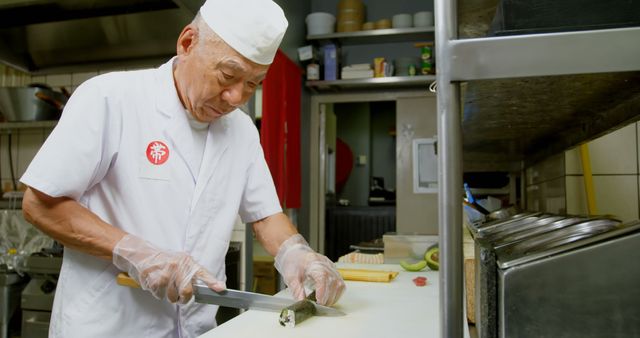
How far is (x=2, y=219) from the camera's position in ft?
8.81

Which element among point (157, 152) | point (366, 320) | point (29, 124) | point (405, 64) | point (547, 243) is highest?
point (405, 64)

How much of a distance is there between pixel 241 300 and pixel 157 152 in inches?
16.9

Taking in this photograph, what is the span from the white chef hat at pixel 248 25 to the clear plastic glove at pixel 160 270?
498 mm

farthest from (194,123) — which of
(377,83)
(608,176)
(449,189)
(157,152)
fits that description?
(377,83)

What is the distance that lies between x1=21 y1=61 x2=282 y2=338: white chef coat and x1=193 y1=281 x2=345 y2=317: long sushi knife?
0.50 ft

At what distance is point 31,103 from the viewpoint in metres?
2.69

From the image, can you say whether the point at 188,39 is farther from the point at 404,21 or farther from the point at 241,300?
the point at 404,21

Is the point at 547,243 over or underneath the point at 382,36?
underneath

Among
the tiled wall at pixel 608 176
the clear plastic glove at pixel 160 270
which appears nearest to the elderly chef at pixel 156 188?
the clear plastic glove at pixel 160 270

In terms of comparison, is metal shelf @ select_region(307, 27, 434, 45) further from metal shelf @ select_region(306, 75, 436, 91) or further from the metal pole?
the metal pole

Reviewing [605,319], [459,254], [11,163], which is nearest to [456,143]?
[459,254]

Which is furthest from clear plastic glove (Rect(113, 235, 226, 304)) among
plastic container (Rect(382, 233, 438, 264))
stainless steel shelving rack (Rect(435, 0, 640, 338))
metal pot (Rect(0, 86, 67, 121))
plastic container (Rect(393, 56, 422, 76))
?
plastic container (Rect(393, 56, 422, 76))

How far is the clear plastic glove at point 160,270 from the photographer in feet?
3.17

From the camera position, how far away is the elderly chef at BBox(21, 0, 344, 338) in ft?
3.28
